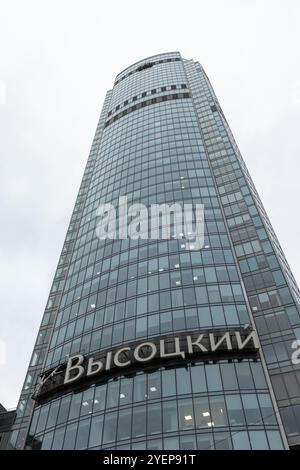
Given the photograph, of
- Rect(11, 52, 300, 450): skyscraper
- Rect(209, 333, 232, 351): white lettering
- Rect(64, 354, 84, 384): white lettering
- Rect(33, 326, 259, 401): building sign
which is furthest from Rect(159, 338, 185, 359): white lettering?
Rect(64, 354, 84, 384): white lettering

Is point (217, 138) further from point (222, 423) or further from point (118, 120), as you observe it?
point (222, 423)

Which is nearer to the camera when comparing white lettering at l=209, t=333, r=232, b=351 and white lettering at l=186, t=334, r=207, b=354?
white lettering at l=209, t=333, r=232, b=351

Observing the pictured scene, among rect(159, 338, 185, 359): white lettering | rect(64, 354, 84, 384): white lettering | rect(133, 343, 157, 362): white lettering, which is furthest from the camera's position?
rect(64, 354, 84, 384): white lettering

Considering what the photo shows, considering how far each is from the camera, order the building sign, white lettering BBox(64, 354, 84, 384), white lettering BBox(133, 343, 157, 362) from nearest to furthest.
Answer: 1. the building sign
2. white lettering BBox(133, 343, 157, 362)
3. white lettering BBox(64, 354, 84, 384)

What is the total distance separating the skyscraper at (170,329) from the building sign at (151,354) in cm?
14

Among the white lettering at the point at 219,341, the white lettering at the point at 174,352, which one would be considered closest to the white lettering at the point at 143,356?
the white lettering at the point at 174,352

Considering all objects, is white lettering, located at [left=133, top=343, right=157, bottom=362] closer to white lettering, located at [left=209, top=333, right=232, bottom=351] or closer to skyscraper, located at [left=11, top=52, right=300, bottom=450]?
skyscraper, located at [left=11, top=52, right=300, bottom=450]

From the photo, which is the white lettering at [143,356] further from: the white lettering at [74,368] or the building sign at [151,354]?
the white lettering at [74,368]

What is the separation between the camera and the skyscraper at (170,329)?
42.7m

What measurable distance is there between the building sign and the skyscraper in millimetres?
141

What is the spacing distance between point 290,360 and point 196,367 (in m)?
10.1

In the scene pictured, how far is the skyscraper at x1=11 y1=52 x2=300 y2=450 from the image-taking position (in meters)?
Result: 42.7

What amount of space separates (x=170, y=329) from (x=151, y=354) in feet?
14.6
